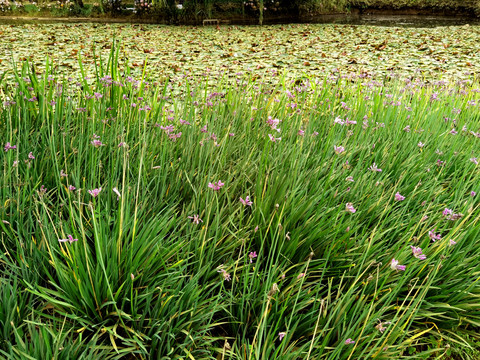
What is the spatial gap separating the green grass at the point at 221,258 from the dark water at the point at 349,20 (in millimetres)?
12780

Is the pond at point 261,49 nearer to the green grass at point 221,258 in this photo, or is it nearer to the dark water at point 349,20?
the dark water at point 349,20

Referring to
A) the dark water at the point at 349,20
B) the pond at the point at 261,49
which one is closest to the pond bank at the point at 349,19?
the dark water at the point at 349,20

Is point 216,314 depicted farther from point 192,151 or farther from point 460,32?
point 460,32

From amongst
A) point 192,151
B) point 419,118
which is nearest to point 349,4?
point 419,118

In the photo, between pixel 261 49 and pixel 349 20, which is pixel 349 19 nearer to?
pixel 349 20

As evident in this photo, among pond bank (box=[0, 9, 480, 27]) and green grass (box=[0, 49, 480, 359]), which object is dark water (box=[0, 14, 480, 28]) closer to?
pond bank (box=[0, 9, 480, 27])

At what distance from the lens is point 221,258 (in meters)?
1.50

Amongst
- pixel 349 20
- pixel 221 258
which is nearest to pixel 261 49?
pixel 221 258

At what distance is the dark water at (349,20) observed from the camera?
13266mm

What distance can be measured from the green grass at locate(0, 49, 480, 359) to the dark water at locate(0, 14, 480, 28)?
12780mm

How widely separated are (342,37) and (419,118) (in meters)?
8.52

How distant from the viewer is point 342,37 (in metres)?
10.1

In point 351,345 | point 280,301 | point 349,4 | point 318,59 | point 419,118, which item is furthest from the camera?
point 349,4

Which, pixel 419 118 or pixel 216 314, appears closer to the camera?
pixel 216 314
